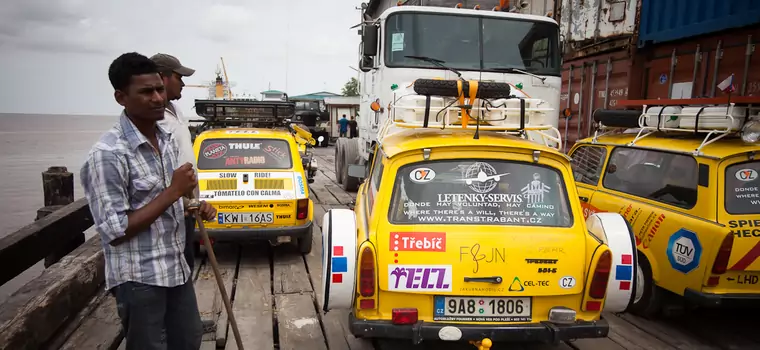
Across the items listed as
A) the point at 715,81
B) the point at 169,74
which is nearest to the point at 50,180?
the point at 169,74

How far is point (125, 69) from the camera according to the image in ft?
7.52

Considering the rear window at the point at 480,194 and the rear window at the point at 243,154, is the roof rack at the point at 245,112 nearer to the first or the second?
the rear window at the point at 243,154

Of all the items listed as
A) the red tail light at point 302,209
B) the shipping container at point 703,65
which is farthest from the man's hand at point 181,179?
the shipping container at point 703,65

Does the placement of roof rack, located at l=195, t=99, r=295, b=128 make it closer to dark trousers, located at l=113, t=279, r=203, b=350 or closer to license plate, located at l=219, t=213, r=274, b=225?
license plate, located at l=219, t=213, r=274, b=225

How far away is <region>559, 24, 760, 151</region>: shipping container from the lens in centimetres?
672

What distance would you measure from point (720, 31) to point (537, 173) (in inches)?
219

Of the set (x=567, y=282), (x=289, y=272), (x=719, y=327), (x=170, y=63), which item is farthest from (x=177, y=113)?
(x=719, y=327)

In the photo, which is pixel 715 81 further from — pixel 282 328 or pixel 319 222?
pixel 282 328

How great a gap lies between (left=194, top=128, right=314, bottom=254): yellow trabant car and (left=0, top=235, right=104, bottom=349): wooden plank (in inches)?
54.4

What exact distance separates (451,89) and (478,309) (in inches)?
65.2

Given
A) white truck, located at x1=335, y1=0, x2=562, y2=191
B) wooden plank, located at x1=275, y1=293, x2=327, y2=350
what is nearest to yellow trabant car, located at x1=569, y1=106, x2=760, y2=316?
white truck, located at x1=335, y1=0, x2=562, y2=191

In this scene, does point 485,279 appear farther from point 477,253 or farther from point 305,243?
point 305,243

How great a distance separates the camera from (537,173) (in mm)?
3451

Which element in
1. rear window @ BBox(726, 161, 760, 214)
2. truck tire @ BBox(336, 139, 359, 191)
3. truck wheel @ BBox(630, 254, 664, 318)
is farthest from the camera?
truck tire @ BBox(336, 139, 359, 191)
